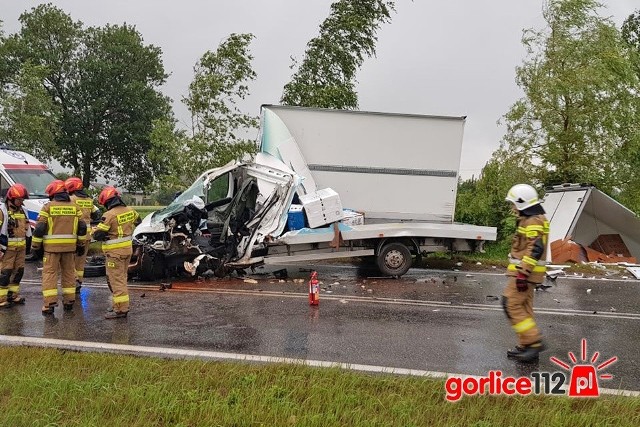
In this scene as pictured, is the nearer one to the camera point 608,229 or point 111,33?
point 608,229

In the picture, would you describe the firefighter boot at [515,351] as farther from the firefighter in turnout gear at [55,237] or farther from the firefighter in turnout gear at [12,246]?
the firefighter in turnout gear at [12,246]

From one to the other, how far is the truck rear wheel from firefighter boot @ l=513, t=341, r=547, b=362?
4773mm

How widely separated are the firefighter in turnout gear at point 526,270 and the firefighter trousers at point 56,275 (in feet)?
18.1

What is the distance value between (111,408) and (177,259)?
5.34 m

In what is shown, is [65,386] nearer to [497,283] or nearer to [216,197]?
[216,197]

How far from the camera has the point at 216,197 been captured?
10.3 meters

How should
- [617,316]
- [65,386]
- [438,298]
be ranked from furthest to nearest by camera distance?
[438,298], [617,316], [65,386]

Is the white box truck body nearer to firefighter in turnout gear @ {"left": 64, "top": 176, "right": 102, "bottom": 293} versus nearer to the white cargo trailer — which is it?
the white cargo trailer

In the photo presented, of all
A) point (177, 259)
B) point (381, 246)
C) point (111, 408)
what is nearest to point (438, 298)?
point (381, 246)

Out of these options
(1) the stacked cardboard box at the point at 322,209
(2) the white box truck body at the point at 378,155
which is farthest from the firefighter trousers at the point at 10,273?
(2) the white box truck body at the point at 378,155

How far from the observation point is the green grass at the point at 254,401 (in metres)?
3.75

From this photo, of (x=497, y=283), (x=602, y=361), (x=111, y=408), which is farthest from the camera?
(x=497, y=283)

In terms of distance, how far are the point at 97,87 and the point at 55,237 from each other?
30.1 metres

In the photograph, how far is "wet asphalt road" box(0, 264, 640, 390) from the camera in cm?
543
